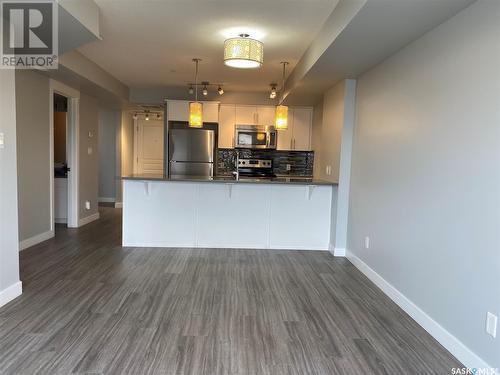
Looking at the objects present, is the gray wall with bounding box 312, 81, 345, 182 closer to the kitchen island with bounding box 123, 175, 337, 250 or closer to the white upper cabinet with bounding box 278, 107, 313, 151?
the kitchen island with bounding box 123, 175, 337, 250

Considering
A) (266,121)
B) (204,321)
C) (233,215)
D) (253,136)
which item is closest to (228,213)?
(233,215)

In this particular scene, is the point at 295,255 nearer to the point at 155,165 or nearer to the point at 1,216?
the point at 1,216

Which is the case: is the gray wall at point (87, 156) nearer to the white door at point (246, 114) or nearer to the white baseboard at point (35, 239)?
the white baseboard at point (35, 239)

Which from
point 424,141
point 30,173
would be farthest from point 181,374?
point 30,173

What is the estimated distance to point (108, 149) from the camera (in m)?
7.86

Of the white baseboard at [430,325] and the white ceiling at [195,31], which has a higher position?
the white ceiling at [195,31]

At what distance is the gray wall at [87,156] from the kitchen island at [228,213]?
5.93 ft

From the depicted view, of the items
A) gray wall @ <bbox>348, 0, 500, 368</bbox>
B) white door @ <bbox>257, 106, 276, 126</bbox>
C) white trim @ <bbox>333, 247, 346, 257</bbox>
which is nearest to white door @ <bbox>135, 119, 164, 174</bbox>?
white door @ <bbox>257, 106, 276, 126</bbox>

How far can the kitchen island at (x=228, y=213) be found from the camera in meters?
4.44

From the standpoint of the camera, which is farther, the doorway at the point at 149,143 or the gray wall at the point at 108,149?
the doorway at the point at 149,143

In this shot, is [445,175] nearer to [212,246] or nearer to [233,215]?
[233,215]

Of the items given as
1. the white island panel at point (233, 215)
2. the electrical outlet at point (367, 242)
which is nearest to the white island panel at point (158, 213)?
the white island panel at point (233, 215)

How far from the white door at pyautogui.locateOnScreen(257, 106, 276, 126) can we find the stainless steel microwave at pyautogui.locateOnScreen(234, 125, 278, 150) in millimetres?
→ 123

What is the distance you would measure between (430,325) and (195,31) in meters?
3.26
